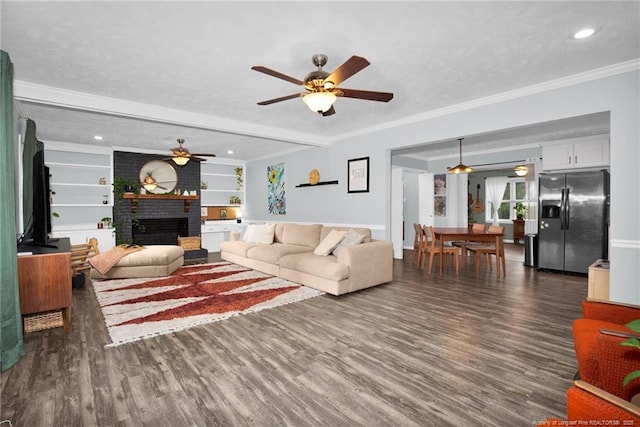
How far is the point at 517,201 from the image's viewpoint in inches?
422

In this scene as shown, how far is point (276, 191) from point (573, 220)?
250 inches

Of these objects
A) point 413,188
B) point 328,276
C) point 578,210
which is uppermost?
point 413,188

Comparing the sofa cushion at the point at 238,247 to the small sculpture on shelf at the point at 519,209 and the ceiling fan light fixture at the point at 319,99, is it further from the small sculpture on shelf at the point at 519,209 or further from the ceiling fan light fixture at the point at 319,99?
the small sculpture on shelf at the point at 519,209

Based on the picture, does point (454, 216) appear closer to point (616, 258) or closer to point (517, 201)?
point (517, 201)

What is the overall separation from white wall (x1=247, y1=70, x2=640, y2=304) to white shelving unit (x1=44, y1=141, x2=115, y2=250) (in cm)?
467

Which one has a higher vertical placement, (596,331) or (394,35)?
(394,35)

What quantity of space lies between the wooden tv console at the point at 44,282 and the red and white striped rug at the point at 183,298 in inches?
19.5

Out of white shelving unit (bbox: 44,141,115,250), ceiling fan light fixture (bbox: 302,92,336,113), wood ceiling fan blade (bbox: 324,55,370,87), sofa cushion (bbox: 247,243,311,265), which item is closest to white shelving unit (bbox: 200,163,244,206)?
white shelving unit (bbox: 44,141,115,250)

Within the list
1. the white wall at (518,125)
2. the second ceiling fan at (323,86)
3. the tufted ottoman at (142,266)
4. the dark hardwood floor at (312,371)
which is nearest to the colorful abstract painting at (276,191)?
the white wall at (518,125)

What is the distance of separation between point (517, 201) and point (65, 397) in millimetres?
12290

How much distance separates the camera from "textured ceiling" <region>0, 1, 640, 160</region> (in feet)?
7.52

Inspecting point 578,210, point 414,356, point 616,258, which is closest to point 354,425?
point 414,356

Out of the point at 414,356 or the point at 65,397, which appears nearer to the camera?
the point at 65,397

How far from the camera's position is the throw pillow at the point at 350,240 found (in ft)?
15.4
